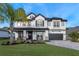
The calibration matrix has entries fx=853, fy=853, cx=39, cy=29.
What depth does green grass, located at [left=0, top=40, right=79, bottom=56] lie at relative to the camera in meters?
18.4

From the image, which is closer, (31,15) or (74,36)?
(31,15)

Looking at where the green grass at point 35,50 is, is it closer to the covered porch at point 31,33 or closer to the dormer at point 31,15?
the covered porch at point 31,33

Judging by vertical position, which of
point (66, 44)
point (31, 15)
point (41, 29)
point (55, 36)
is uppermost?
point (31, 15)

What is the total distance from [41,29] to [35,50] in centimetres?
51

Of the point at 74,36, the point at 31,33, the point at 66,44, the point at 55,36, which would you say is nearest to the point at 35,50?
the point at 31,33

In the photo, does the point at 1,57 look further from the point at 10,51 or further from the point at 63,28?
the point at 63,28

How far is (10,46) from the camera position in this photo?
18.6 meters

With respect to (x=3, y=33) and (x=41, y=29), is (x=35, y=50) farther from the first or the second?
(x=3, y=33)

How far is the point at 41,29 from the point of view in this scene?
18.6 m

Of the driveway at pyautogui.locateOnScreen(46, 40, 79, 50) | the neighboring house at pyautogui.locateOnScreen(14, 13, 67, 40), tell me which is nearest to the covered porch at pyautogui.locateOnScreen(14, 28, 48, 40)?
the neighboring house at pyautogui.locateOnScreen(14, 13, 67, 40)

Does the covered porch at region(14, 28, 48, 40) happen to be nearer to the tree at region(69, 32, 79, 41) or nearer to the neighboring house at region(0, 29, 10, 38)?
the neighboring house at region(0, 29, 10, 38)

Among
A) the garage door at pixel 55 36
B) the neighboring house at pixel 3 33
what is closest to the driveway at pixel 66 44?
the garage door at pixel 55 36

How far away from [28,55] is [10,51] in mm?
407

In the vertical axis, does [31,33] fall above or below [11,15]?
below
